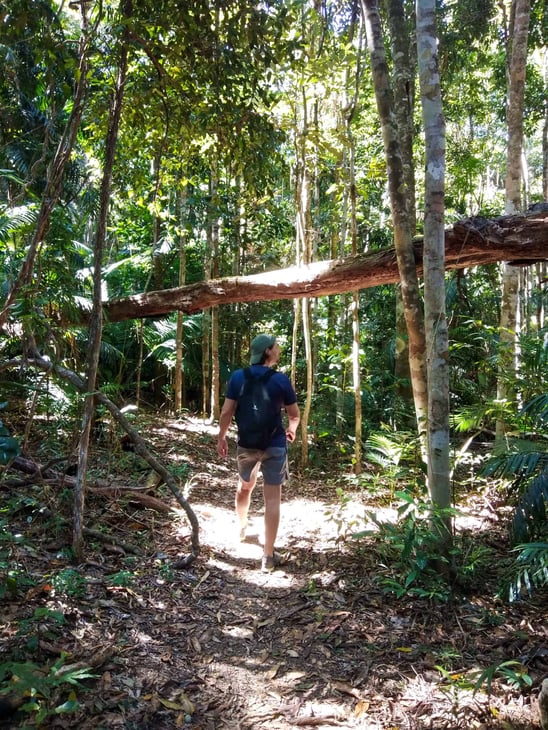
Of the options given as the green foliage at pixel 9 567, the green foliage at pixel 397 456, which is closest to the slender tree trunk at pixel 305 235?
the green foliage at pixel 397 456

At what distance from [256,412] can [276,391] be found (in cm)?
24

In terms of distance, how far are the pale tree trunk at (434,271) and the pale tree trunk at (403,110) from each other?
3.13 ft

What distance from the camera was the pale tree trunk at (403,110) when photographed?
5828 mm

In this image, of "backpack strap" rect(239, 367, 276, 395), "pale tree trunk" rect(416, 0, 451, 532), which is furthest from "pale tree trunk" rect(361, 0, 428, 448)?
"backpack strap" rect(239, 367, 276, 395)

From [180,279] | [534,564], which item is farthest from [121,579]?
[180,279]

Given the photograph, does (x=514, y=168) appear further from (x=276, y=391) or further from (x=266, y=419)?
(x=266, y=419)

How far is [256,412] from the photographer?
4.20m

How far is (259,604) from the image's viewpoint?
12.3 ft

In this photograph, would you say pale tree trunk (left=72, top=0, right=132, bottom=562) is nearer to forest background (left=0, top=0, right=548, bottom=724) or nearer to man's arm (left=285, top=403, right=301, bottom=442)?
forest background (left=0, top=0, right=548, bottom=724)

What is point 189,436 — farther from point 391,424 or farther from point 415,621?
point 415,621

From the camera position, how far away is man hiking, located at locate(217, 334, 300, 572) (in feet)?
13.8

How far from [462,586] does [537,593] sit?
58cm

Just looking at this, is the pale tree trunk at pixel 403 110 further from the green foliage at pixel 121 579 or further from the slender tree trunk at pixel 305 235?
the green foliage at pixel 121 579

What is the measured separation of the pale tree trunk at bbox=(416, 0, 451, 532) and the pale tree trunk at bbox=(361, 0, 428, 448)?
76cm
